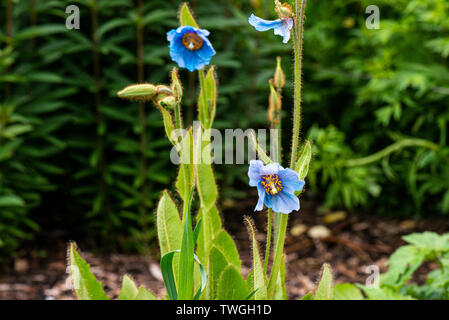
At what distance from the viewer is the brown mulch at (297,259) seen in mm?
2115

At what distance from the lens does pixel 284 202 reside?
1066 mm

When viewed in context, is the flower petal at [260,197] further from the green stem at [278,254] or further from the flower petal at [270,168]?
the green stem at [278,254]

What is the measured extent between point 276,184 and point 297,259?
150 centimetres

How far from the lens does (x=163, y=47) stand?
7.61ft

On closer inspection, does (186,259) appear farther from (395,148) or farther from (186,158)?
(395,148)

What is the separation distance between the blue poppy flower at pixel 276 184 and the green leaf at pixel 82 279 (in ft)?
1.92

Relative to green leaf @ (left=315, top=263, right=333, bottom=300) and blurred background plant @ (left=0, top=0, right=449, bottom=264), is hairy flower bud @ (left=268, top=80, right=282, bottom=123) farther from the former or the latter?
blurred background plant @ (left=0, top=0, right=449, bottom=264)

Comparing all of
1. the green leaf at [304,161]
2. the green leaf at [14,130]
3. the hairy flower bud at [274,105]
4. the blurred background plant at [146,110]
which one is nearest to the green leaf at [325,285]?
the green leaf at [304,161]

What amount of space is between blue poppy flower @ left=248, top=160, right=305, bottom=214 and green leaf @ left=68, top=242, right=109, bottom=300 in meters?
0.58

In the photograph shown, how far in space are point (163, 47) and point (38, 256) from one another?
1179 mm

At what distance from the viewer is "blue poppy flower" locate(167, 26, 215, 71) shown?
111 centimetres
